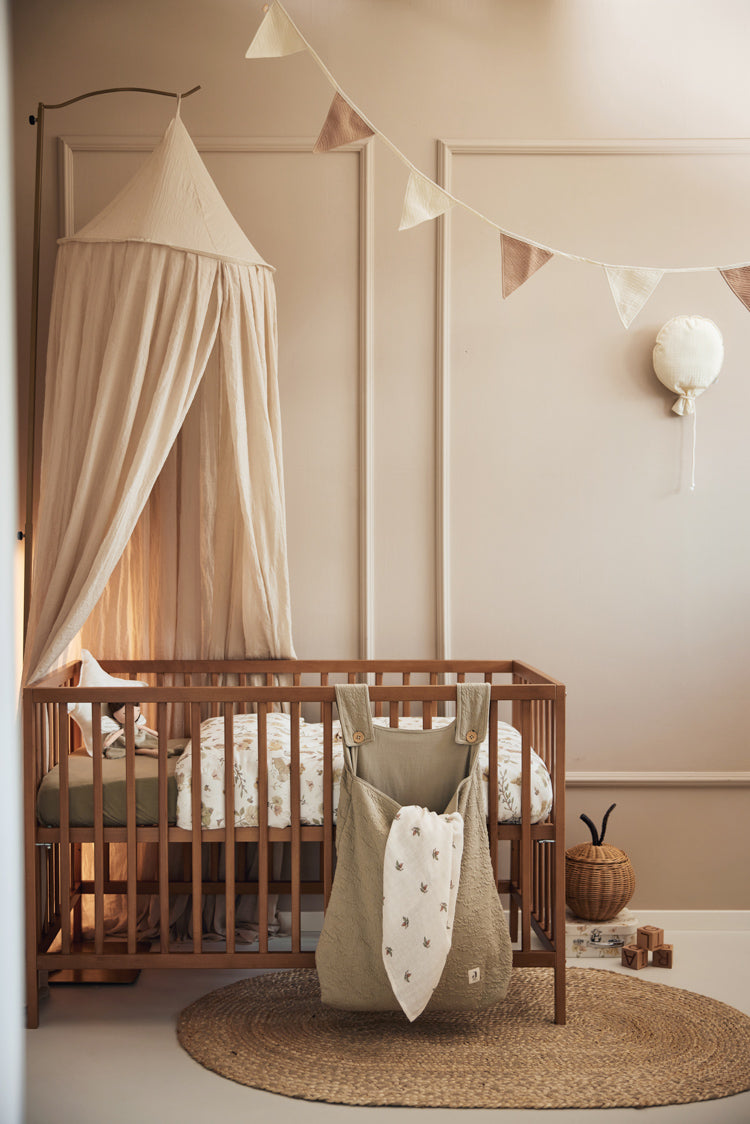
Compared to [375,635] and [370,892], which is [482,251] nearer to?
[375,635]

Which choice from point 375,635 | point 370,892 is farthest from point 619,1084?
point 375,635

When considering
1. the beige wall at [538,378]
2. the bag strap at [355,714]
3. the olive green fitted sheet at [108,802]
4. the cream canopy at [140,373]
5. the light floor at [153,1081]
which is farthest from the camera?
the beige wall at [538,378]

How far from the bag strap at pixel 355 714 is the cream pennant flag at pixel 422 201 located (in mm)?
1229

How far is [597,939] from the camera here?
2.65 metres

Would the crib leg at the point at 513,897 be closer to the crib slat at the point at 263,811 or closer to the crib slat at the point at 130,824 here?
the crib slat at the point at 263,811

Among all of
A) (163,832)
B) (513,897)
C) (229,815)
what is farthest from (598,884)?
(163,832)

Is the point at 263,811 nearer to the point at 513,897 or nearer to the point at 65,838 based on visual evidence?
the point at 65,838

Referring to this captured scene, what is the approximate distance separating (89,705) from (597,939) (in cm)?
160

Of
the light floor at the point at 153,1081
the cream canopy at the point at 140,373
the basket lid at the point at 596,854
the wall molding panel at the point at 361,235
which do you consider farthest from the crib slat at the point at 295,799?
the basket lid at the point at 596,854

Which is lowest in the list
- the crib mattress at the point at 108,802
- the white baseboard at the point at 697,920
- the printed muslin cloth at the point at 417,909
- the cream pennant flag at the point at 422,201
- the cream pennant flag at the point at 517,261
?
the white baseboard at the point at 697,920

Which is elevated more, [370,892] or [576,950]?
[370,892]

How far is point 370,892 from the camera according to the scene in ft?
6.71

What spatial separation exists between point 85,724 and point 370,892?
86 centimetres

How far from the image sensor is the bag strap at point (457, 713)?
6.97ft
